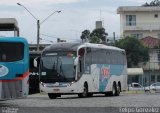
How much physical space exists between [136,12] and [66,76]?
6033 cm

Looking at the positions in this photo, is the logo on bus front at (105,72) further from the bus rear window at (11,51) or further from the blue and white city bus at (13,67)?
the bus rear window at (11,51)

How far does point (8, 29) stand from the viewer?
1236 inches

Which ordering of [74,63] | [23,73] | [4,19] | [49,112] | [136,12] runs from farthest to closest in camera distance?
[136,12] < [74,63] < [4,19] < [23,73] < [49,112]

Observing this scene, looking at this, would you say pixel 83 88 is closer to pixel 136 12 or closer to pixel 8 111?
pixel 8 111

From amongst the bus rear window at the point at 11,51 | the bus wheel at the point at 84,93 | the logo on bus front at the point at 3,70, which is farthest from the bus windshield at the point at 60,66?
the logo on bus front at the point at 3,70

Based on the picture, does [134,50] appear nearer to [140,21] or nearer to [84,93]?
[140,21]

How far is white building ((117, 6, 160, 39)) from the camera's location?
9319 cm

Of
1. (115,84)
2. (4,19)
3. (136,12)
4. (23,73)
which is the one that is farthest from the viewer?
(136,12)

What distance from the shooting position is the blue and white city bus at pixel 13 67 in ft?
81.8

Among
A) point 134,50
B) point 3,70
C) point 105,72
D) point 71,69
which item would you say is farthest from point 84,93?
point 134,50

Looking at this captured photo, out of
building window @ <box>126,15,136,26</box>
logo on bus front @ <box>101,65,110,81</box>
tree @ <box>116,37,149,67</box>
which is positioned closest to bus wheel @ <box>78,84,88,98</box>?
logo on bus front @ <box>101,65,110,81</box>

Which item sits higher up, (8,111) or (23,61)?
(23,61)

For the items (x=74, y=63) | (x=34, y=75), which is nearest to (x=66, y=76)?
(x=74, y=63)

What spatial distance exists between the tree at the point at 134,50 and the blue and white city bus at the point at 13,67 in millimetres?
58594
